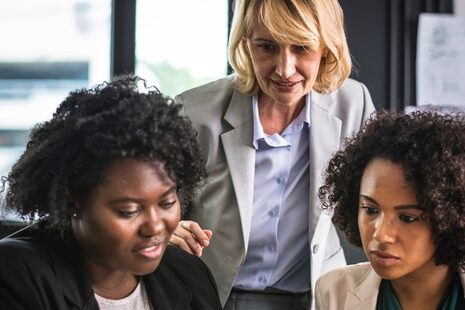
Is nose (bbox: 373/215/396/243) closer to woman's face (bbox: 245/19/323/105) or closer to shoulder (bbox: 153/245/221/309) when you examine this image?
shoulder (bbox: 153/245/221/309)

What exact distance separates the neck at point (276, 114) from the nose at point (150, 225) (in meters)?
0.67

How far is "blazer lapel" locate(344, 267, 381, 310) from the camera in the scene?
1.64 m

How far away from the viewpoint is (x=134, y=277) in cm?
149

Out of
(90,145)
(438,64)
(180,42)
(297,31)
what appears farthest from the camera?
(180,42)

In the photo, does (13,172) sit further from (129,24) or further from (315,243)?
(129,24)

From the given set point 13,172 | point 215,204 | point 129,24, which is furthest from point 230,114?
point 129,24

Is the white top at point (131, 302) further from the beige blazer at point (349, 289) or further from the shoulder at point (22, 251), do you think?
the beige blazer at point (349, 289)

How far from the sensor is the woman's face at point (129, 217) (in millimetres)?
1315

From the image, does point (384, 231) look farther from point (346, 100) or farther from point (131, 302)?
point (346, 100)

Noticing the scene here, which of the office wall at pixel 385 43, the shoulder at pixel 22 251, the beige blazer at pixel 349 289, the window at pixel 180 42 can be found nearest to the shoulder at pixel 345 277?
the beige blazer at pixel 349 289

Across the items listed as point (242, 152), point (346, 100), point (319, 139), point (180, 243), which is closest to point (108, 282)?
point (180, 243)

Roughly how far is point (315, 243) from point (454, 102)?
1.68m

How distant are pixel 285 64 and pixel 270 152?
21cm

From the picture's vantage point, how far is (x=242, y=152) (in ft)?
6.25
